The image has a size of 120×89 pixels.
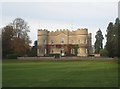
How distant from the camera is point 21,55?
219 feet

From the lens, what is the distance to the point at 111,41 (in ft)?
200

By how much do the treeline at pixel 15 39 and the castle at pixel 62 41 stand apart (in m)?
22.6

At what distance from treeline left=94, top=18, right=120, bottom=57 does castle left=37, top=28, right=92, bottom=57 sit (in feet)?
10.3

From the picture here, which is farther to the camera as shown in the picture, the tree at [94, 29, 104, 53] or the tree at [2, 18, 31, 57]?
the tree at [94, 29, 104, 53]

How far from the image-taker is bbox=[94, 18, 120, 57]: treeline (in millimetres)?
52156

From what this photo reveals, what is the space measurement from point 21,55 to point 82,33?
27.6 m

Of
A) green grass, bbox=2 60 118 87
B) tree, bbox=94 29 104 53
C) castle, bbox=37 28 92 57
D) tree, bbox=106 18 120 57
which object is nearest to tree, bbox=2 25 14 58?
tree, bbox=106 18 120 57

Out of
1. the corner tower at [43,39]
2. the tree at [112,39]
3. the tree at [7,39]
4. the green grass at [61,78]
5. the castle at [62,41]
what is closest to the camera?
the green grass at [61,78]

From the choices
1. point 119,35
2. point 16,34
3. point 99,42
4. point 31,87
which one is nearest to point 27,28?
point 16,34

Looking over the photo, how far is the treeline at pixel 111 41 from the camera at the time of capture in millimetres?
52156

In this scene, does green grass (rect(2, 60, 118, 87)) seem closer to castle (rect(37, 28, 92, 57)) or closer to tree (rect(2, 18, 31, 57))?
tree (rect(2, 18, 31, 57))

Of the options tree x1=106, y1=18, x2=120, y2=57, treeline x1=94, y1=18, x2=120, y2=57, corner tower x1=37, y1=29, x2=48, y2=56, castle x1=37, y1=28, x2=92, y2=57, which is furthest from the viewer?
corner tower x1=37, y1=29, x2=48, y2=56

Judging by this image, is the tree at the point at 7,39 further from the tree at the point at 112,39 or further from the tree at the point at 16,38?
the tree at the point at 112,39

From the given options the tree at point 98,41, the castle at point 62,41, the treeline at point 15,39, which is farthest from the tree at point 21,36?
the tree at point 98,41
